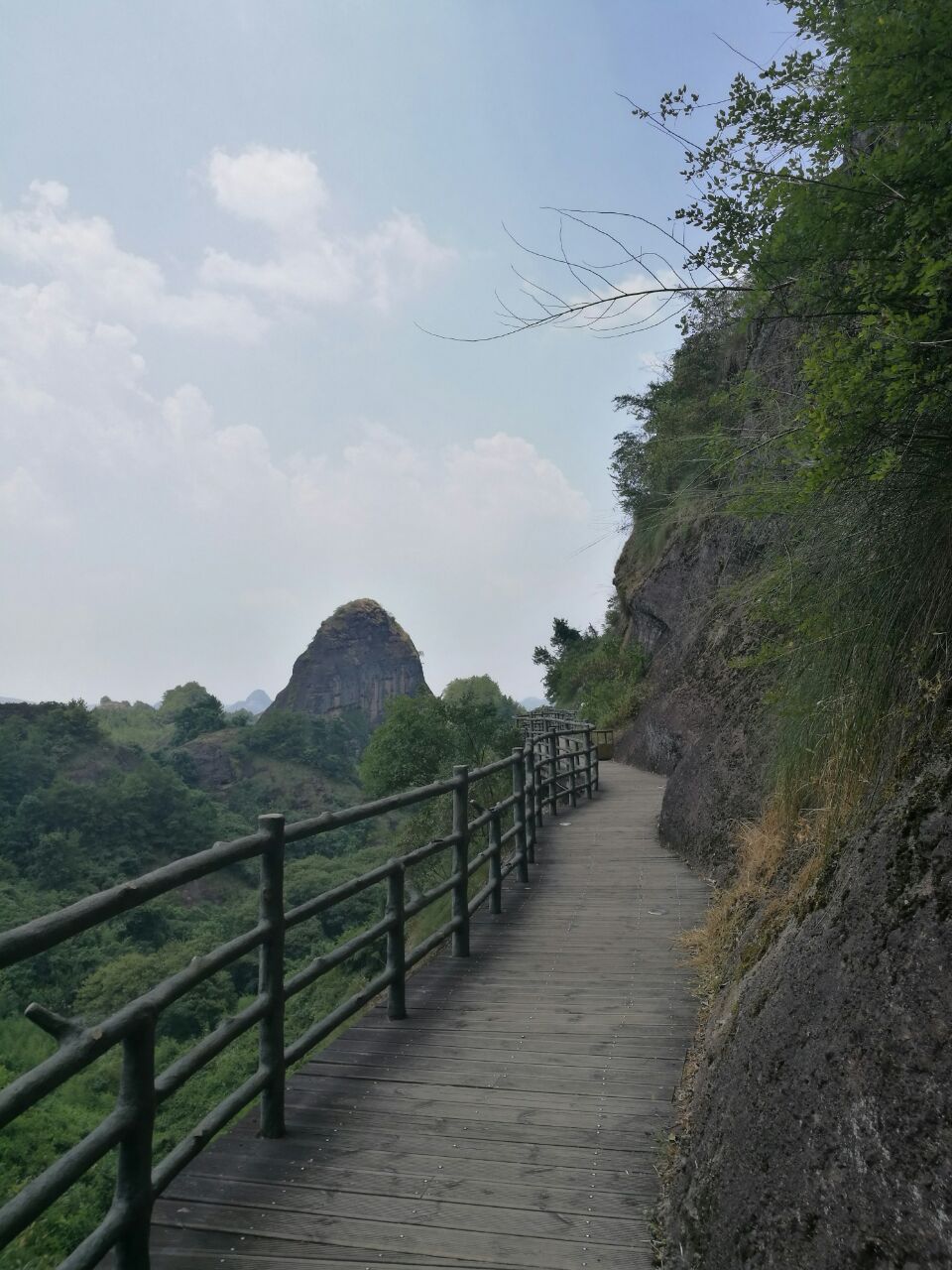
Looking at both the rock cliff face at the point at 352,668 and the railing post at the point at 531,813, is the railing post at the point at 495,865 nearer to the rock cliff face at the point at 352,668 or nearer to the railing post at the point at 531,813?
the railing post at the point at 531,813

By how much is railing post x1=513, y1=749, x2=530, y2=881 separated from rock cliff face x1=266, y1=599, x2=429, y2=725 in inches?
5611

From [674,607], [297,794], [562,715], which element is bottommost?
[297,794]

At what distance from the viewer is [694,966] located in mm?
5211

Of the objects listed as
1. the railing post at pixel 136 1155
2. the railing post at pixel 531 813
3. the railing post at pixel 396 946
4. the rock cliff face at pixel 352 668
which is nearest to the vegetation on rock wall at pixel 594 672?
the railing post at pixel 531 813

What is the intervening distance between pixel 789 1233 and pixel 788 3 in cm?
416

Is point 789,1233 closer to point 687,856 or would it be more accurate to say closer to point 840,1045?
point 840,1045

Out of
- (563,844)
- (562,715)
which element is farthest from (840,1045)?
(562,715)

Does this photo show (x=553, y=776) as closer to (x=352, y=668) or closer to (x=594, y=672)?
(x=594, y=672)

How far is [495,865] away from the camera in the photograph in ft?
22.2

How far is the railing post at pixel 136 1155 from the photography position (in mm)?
2426

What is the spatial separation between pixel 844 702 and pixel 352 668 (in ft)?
502

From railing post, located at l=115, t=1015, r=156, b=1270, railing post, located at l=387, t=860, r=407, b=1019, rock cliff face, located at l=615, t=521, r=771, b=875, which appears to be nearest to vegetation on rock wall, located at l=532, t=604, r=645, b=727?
rock cliff face, located at l=615, t=521, r=771, b=875

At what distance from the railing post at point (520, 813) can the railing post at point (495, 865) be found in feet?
2.95

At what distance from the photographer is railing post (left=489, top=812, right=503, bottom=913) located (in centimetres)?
650
